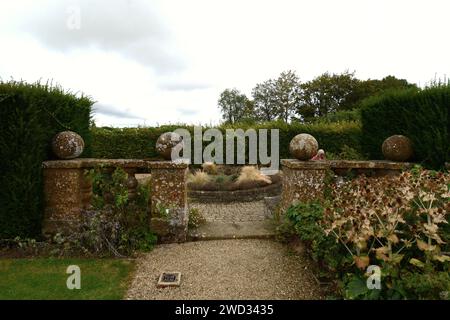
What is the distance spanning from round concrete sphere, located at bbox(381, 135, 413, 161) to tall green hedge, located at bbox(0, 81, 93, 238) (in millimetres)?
5206

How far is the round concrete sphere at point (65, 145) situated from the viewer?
4.54m

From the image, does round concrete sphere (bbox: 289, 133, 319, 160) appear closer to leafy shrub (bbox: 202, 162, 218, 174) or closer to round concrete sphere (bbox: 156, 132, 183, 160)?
round concrete sphere (bbox: 156, 132, 183, 160)

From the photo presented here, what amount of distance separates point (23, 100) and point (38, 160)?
2.78 ft

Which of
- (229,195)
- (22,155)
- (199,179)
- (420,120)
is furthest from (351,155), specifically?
(22,155)

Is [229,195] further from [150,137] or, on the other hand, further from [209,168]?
[150,137]

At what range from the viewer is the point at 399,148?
4.67 metres

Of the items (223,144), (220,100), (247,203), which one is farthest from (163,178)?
(220,100)

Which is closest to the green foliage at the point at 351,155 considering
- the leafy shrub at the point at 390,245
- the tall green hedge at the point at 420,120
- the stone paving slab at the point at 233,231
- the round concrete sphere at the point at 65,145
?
the tall green hedge at the point at 420,120

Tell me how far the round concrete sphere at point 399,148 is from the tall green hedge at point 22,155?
5206mm

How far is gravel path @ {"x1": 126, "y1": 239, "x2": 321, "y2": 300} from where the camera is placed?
308cm

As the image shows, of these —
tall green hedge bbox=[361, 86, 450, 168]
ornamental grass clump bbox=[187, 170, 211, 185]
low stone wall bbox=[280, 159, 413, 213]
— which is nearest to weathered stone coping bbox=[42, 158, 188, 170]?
low stone wall bbox=[280, 159, 413, 213]

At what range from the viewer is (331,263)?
9.54 ft

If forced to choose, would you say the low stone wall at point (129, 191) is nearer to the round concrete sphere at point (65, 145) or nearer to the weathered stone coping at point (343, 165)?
the round concrete sphere at point (65, 145)

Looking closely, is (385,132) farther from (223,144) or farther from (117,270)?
(223,144)
